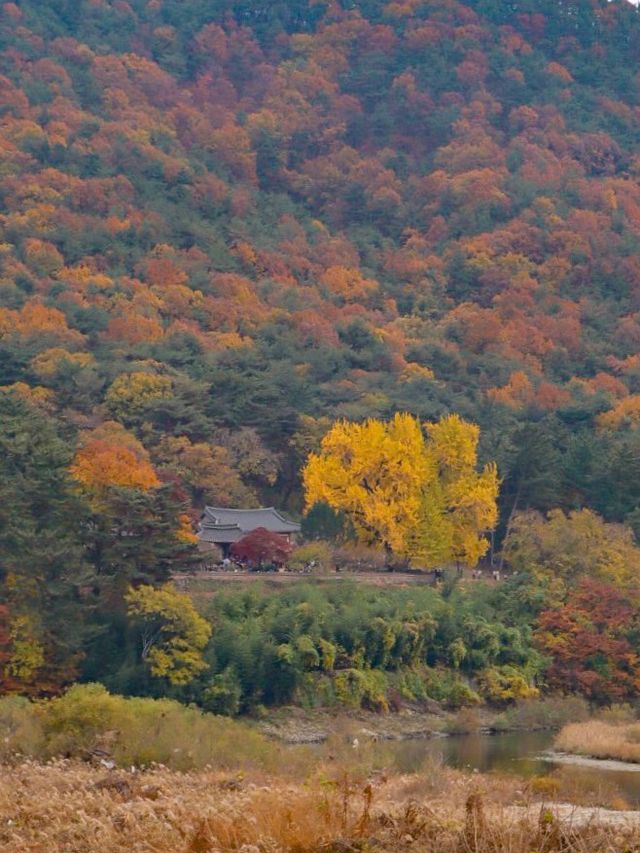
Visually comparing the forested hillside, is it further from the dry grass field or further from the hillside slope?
the dry grass field

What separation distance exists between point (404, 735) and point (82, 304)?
4344 cm

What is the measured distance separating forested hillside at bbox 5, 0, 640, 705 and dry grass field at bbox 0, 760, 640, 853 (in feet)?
79.7

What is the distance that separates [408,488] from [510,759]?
1977cm

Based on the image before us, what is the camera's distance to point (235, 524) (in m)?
56.8

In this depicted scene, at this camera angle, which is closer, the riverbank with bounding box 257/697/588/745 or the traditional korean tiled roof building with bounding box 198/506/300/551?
the riverbank with bounding box 257/697/588/745

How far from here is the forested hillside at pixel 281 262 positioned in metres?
49.9

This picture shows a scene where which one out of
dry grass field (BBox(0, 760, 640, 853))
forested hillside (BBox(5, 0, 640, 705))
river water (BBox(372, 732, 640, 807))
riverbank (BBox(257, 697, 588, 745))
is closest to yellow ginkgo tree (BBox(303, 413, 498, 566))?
forested hillside (BBox(5, 0, 640, 705))

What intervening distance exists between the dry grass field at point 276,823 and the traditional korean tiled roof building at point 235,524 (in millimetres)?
34907

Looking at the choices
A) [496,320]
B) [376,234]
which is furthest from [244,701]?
[376,234]

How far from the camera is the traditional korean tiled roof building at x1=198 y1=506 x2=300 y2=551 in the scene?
56156mm

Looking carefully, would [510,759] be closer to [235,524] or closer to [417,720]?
[417,720]

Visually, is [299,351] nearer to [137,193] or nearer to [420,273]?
[420,273]

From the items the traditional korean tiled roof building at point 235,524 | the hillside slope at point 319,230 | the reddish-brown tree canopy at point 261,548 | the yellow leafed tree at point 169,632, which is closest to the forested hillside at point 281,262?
the hillside slope at point 319,230

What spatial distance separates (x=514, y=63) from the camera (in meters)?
140
